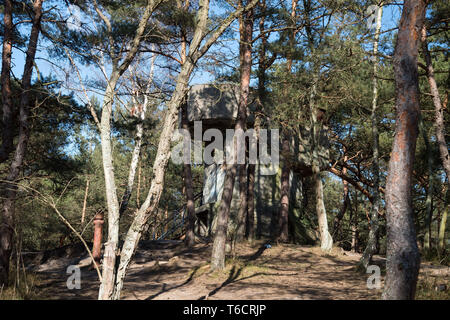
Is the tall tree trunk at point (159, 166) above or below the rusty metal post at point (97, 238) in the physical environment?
above

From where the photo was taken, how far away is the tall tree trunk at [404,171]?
501 centimetres

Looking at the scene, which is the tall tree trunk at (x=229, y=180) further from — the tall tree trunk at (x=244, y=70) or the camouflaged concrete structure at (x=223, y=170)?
the camouflaged concrete structure at (x=223, y=170)

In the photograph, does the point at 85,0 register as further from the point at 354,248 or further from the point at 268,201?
the point at 354,248

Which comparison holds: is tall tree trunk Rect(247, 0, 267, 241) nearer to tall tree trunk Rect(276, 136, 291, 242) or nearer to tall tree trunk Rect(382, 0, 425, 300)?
tall tree trunk Rect(276, 136, 291, 242)

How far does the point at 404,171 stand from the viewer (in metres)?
5.30

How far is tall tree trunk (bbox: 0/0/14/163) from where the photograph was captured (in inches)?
370

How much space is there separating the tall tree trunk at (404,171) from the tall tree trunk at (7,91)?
8.65 meters

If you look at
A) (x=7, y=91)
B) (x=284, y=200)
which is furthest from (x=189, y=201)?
(x=7, y=91)

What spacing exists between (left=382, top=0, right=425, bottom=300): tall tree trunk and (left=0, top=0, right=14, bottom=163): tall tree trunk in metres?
8.65

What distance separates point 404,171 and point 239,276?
5489mm

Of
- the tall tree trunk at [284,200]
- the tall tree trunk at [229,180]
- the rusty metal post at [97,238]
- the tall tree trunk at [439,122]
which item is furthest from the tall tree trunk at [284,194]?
the rusty metal post at [97,238]

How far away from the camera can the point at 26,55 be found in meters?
9.62

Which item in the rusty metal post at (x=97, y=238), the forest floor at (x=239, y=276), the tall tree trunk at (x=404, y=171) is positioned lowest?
the forest floor at (x=239, y=276)

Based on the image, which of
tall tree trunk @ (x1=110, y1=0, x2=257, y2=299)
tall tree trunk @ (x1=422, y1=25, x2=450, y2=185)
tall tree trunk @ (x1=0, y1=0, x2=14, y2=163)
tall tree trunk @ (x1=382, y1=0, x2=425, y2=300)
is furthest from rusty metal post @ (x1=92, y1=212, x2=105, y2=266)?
tall tree trunk @ (x1=422, y1=25, x2=450, y2=185)
